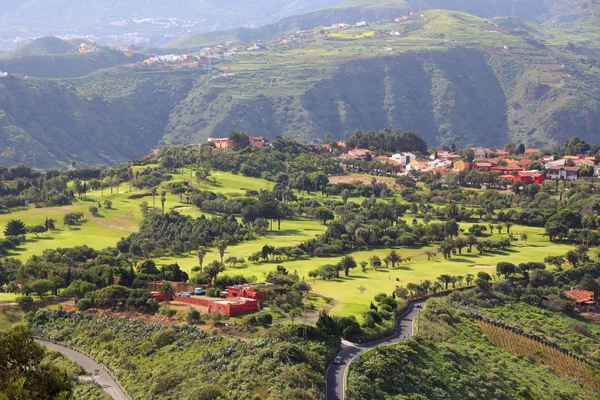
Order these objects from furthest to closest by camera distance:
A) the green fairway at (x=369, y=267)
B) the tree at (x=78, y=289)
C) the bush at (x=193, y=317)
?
the green fairway at (x=369, y=267)
the tree at (x=78, y=289)
the bush at (x=193, y=317)

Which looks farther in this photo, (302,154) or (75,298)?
(302,154)

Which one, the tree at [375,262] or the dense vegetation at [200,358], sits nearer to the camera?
the dense vegetation at [200,358]

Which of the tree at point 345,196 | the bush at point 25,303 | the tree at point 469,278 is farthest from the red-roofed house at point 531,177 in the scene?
the bush at point 25,303

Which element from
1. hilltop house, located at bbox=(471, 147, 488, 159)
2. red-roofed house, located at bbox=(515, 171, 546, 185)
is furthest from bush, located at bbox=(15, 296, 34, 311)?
hilltop house, located at bbox=(471, 147, 488, 159)

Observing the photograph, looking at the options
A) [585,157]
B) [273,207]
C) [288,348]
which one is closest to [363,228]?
[273,207]

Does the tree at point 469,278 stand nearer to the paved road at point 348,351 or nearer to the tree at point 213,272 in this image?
the paved road at point 348,351

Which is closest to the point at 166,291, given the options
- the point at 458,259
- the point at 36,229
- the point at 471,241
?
the point at 458,259

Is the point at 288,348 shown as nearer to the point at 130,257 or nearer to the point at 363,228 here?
the point at 130,257

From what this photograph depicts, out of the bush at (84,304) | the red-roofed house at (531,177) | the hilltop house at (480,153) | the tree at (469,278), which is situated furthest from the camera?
the hilltop house at (480,153)
